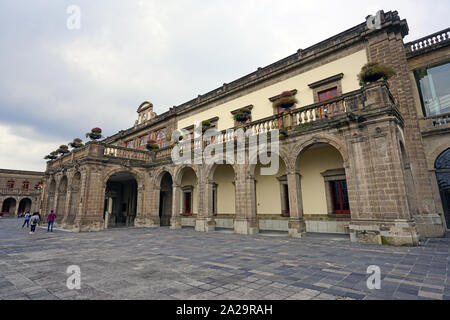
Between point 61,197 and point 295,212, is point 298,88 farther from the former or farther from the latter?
point 61,197

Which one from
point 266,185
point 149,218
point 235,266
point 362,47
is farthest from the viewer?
point 149,218

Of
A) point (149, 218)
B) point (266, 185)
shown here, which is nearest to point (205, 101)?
point (266, 185)

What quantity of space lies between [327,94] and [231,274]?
11860 mm

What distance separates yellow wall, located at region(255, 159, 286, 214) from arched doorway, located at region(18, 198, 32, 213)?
168 feet

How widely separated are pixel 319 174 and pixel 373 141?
4.03 meters

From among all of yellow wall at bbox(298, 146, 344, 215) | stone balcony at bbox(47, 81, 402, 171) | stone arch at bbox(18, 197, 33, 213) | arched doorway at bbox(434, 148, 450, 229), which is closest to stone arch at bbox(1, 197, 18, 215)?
stone arch at bbox(18, 197, 33, 213)

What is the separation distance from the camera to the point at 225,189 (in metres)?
16.9

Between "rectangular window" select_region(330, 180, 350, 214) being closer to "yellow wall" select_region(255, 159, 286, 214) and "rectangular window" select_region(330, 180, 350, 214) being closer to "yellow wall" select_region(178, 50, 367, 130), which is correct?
"yellow wall" select_region(255, 159, 286, 214)

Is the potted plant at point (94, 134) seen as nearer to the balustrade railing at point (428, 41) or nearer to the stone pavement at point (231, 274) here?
the stone pavement at point (231, 274)

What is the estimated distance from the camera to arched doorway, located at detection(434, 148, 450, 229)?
11375 mm

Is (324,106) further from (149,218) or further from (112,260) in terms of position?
(149,218)

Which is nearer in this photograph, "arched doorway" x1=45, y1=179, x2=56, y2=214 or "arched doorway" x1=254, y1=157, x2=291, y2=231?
"arched doorway" x1=254, y1=157, x2=291, y2=231

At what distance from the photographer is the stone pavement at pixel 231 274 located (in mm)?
3600
